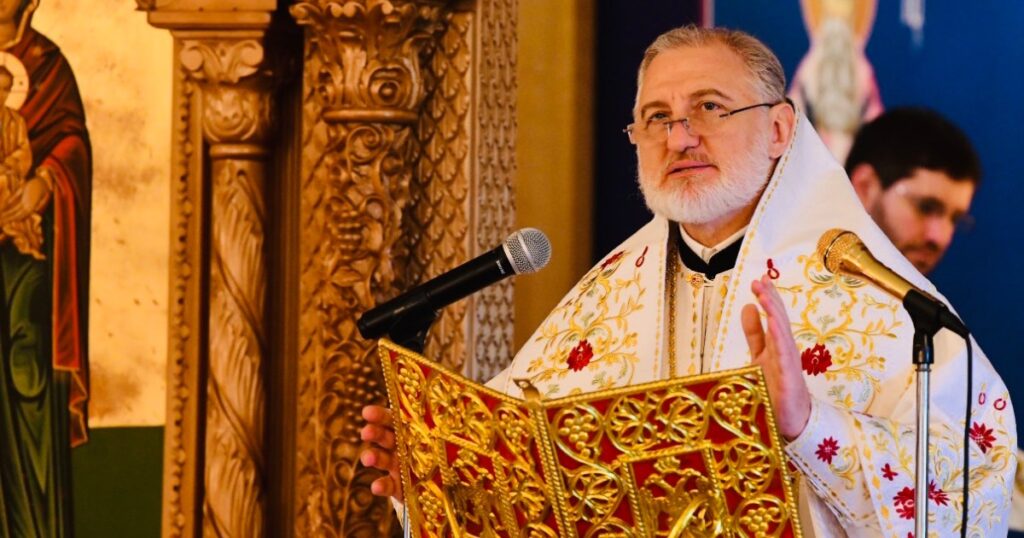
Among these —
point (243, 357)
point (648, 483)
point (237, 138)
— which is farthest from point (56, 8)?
point (648, 483)

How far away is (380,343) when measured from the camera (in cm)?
262

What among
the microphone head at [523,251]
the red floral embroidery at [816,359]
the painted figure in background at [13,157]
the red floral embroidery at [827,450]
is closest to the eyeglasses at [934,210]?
the red floral embroidery at [816,359]

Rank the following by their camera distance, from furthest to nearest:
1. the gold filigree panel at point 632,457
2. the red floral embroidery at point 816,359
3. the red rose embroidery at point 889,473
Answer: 1. the red floral embroidery at point 816,359
2. the red rose embroidery at point 889,473
3. the gold filigree panel at point 632,457

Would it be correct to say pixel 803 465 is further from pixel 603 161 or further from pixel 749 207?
pixel 603 161

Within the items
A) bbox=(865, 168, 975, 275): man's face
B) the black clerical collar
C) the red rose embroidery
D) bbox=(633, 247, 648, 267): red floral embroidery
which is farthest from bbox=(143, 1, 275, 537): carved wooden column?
the red rose embroidery

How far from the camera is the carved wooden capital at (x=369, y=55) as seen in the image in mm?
3822

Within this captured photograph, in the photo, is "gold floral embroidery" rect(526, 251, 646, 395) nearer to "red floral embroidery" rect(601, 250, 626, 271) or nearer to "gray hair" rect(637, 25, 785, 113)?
"red floral embroidery" rect(601, 250, 626, 271)

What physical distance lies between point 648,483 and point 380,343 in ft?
1.67

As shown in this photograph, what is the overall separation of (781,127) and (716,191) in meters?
0.22

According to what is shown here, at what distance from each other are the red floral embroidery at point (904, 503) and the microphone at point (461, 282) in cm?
77

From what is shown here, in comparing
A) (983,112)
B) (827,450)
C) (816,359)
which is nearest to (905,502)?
(827,450)

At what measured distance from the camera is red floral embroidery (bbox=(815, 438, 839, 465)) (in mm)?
2607

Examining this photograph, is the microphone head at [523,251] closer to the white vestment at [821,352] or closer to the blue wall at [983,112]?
the white vestment at [821,352]

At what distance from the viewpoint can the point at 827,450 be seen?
2619mm
